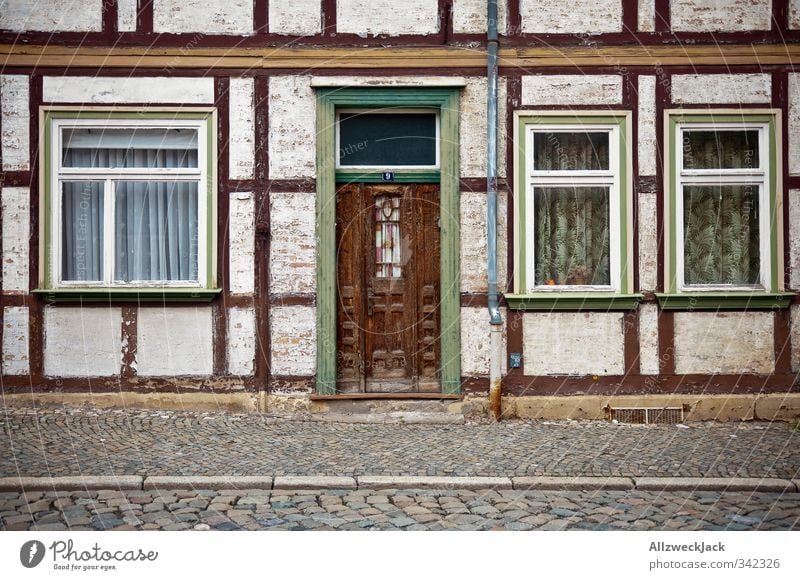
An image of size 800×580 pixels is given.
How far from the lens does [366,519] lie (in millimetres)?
4824

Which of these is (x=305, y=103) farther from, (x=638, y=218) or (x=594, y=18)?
(x=638, y=218)

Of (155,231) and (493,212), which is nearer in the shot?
(493,212)

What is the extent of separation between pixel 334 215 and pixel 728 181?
430 centimetres

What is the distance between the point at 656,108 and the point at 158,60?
17.6 ft

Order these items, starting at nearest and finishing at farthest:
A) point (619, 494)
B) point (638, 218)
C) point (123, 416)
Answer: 1. point (619, 494)
2. point (123, 416)
3. point (638, 218)

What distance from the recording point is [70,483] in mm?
5445

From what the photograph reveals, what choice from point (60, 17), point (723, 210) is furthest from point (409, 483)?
point (60, 17)

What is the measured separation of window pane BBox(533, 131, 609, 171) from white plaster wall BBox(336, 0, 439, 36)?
170cm

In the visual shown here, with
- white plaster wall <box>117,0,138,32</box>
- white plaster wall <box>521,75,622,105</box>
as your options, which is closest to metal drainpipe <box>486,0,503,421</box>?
white plaster wall <box>521,75,622,105</box>

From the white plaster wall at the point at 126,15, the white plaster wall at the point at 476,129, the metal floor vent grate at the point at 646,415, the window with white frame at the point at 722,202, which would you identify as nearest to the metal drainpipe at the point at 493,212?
the white plaster wall at the point at 476,129

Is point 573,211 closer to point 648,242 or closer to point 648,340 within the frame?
point 648,242

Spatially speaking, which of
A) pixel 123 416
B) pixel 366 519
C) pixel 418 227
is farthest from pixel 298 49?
pixel 366 519

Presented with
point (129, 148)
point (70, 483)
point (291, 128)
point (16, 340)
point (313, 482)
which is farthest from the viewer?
point (129, 148)

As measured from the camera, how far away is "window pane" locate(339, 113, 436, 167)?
8578 mm
